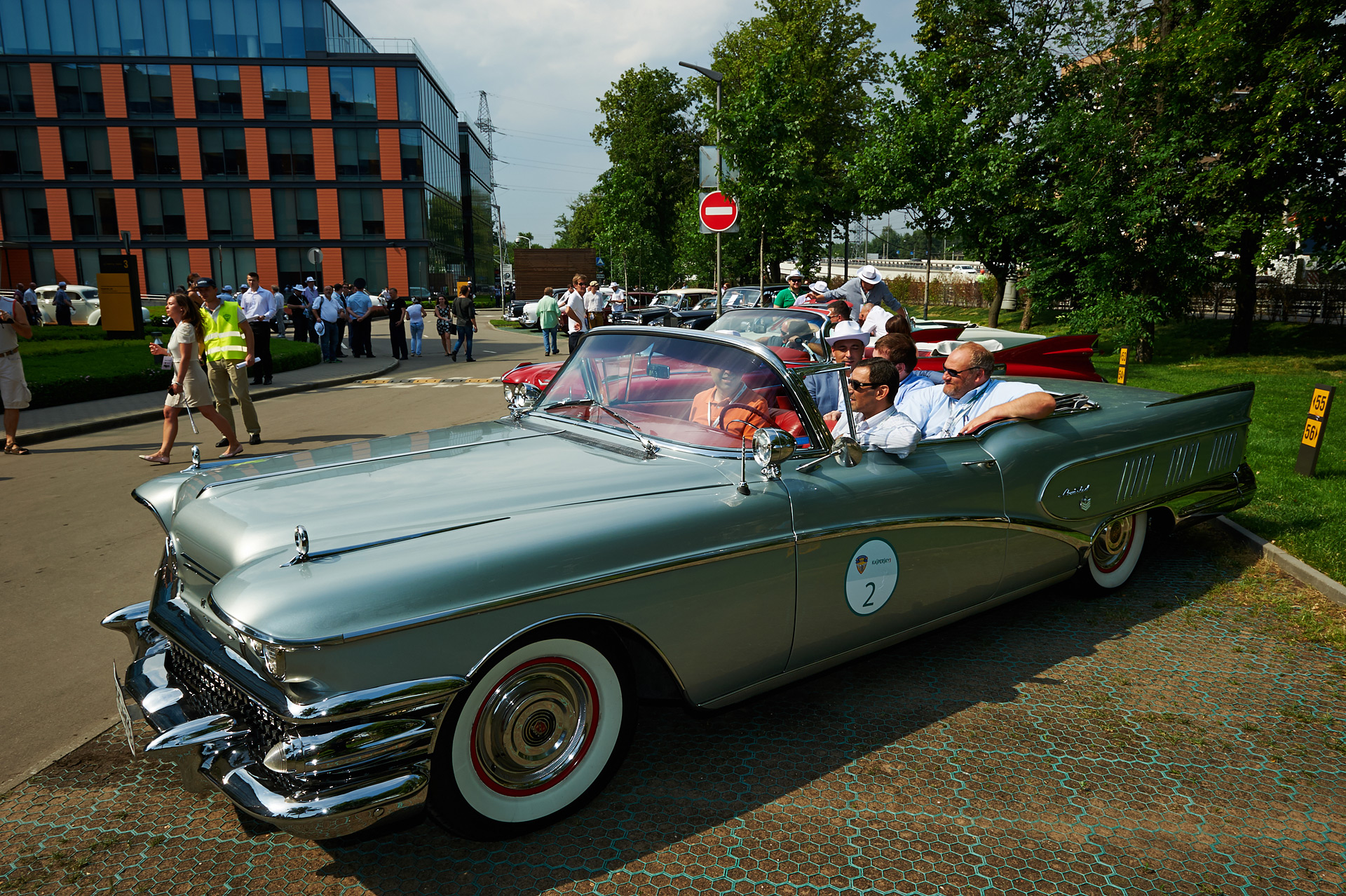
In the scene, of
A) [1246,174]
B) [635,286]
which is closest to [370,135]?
[635,286]

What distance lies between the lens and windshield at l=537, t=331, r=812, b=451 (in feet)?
11.6

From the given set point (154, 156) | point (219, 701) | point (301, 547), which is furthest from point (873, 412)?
point (154, 156)

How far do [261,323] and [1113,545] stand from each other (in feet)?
48.4

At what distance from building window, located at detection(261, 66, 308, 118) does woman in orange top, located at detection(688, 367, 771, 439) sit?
182ft

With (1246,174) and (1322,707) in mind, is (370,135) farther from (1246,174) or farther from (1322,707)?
(1322,707)

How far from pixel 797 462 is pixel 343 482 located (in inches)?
68.2

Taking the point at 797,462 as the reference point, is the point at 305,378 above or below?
below

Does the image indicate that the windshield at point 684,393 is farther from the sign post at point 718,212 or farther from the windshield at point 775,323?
the sign post at point 718,212

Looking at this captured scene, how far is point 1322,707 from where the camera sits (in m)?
3.75

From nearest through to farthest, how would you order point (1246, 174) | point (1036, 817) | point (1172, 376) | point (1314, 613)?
1. point (1036, 817)
2. point (1314, 613)
3. point (1172, 376)
4. point (1246, 174)

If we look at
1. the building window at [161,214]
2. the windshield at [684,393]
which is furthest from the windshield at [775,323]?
the building window at [161,214]

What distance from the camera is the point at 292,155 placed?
5144 cm

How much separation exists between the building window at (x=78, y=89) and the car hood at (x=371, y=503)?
5977 cm

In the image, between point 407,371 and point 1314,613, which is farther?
point 407,371
